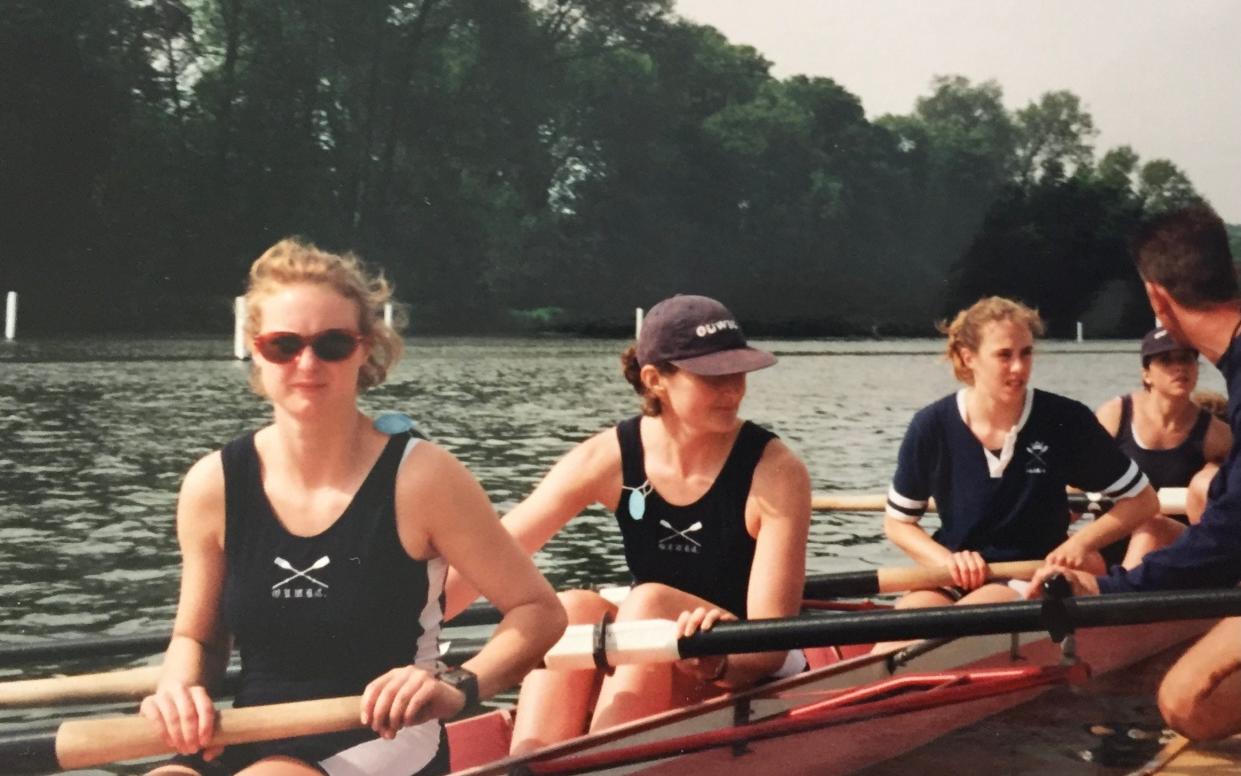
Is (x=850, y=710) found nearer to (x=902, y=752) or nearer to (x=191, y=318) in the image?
(x=902, y=752)

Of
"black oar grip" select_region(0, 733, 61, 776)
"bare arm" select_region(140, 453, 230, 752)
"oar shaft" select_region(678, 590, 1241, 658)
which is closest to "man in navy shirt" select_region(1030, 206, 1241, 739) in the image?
"oar shaft" select_region(678, 590, 1241, 658)

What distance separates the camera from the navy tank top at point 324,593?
9.11 feet

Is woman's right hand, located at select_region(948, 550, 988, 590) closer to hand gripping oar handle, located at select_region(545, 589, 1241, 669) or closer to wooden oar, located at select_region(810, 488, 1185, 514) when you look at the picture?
wooden oar, located at select_region(810, 488, 1185, 514)

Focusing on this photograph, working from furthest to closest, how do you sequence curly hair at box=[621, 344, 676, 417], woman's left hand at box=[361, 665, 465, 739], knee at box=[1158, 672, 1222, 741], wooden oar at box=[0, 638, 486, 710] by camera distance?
knee at box=[1158, 672, 1222, 741]
curly hair at box=[621, 344, 676, 417]
wooden oar at box=[0, 638, 486, 710]
woman's left hand at box=[361, 665, 465, 739]

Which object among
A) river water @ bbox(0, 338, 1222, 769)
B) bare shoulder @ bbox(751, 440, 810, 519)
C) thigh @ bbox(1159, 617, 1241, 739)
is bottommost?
river water @ bbox(0, 338, 1222, 769)

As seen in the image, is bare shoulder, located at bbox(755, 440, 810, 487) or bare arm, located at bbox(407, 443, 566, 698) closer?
bare arm, located at bbox(407, 443, 566, 698)

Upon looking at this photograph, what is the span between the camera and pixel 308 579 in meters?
2.77

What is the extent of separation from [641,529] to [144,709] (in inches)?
58.3

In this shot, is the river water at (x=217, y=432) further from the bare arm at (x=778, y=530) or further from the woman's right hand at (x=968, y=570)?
the bare arm at (x=778, y=530)

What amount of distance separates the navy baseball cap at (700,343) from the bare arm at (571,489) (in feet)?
1.02

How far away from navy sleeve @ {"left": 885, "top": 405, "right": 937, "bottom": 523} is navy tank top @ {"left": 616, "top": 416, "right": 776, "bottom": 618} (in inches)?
58.4

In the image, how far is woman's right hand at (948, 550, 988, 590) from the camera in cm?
494

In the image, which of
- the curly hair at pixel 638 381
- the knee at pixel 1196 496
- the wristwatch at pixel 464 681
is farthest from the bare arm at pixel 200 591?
the knee at pixel 1196 496

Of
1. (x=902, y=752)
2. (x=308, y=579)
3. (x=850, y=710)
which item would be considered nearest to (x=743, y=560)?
(x=850, y=710)
